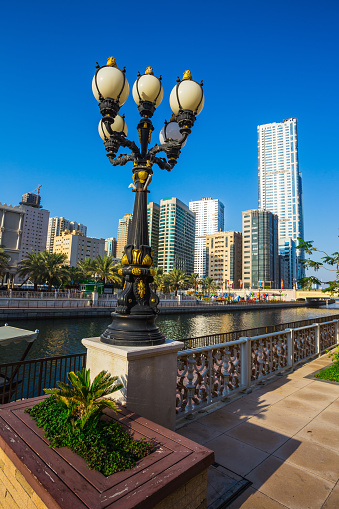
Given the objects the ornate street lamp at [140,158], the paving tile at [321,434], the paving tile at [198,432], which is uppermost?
the ornate street lamp at [140,158]

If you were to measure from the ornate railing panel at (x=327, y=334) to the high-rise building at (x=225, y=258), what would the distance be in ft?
438

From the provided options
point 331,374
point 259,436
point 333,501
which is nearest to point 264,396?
point 259,436

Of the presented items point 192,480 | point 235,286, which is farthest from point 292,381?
point 235,286

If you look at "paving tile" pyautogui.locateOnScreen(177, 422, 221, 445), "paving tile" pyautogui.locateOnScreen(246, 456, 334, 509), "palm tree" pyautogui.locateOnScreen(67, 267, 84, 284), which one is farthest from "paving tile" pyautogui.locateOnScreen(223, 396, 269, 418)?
"palm tree" pyautogui.locateOnScreen(67, 267, 84, 284)

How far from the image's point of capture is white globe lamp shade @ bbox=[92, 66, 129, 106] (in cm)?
404

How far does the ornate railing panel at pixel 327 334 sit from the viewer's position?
30.9ft

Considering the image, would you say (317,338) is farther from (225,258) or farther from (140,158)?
(225,258)

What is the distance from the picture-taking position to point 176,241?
14825cm

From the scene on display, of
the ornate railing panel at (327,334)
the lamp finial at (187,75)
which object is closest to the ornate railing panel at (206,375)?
the lamp finial at (187,75)

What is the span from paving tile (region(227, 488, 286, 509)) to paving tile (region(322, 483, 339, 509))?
1.36 ft

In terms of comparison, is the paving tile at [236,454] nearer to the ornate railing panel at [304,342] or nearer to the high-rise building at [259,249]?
the ornate railing panel at [304,342]

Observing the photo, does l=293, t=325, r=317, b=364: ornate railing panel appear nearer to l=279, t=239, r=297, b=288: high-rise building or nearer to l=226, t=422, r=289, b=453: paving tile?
l=226, t=422, r=289, b=453: paving tile

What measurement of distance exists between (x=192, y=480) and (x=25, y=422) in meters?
1.51

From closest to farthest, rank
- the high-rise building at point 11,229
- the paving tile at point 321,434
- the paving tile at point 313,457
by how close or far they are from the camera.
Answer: the paving tile at point 313,457 < the paving tile at point 321,434 < the high-rise building at point 11,229
